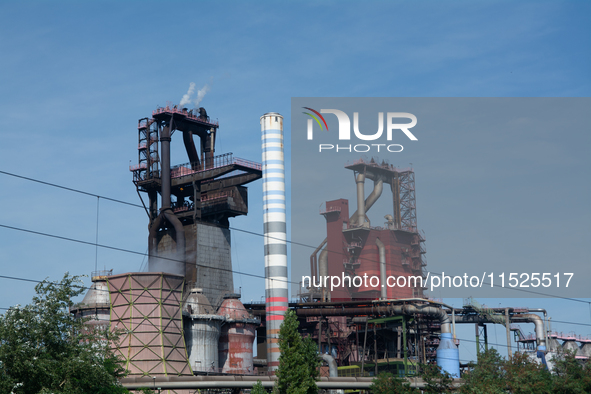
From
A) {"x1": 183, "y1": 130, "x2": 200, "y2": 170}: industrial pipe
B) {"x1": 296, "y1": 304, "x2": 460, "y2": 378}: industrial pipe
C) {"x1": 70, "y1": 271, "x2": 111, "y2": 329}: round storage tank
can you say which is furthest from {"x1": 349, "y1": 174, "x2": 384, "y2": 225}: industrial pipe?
{"x1": 70, "y1": 271, "x2": 111, "y2": 329}: round storage tank

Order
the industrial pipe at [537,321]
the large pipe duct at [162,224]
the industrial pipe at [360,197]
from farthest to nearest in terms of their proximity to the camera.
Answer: the industrial pipe at [360,197], the industrial pipe at [537,321], the large pipe duct at [162,224]

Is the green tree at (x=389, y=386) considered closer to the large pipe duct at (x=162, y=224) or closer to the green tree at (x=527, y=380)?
the green tree at (x=527, y=380)

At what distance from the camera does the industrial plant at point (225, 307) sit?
61750 millimetres

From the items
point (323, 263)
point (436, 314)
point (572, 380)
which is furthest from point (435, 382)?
point (323, 263)

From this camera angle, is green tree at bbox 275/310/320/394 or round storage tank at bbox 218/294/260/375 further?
round storage tank at bbox 218/294/260/375

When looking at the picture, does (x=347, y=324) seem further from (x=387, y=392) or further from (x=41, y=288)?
(x=41, y=288)

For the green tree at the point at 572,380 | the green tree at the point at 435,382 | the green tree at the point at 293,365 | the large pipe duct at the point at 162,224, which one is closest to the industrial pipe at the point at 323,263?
the large pipe duct at the point at 162,224

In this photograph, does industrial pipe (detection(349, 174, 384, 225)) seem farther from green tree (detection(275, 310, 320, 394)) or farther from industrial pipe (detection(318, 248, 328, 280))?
green tree (detection(275, 310, 320, 394))

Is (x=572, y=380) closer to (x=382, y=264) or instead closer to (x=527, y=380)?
(x=527, y=380)

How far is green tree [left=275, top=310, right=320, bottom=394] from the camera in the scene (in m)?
43.6

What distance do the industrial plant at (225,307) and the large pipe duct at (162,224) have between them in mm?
122

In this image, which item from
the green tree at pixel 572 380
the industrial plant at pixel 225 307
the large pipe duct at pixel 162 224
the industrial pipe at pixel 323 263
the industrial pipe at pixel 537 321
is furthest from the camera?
the industrial pipe at pixel 323 263

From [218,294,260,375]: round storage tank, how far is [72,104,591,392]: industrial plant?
0.11m

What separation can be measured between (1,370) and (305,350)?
20.2 m
